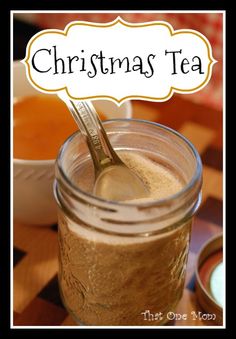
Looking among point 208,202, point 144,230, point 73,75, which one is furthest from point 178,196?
point 208,202

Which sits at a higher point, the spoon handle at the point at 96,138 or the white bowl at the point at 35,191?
the spoon handle at the point at 96,138

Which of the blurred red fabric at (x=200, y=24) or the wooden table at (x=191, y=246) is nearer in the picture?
the wooden table at (x=191, y=246)

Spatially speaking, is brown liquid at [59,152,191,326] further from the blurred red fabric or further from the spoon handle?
the blurred red fabric

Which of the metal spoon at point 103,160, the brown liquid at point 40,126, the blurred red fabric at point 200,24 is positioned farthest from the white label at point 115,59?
the blurred red fabric at point 200,24

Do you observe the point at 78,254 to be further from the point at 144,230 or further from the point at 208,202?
the point at 208,202

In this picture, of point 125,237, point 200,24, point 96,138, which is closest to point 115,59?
point 96,138

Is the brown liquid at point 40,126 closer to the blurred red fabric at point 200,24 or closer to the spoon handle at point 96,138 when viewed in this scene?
the spoon handle at point 96,138
